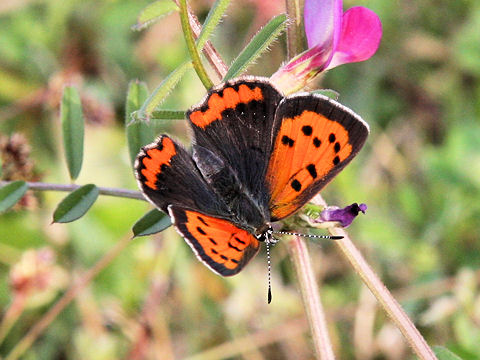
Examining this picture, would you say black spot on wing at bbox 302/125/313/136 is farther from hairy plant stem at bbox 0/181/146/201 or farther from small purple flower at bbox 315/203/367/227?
hairy plant stem at bbox 0/181/146/201

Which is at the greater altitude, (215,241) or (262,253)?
(215,241)

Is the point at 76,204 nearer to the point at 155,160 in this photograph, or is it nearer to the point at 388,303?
the point at 155,160

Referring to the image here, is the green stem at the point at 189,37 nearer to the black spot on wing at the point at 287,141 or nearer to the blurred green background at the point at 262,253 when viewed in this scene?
the black spot on wing at the point at 287,141

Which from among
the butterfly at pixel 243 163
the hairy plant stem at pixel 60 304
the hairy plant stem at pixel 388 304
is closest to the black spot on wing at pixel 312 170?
the butterfly at pixel 243 163

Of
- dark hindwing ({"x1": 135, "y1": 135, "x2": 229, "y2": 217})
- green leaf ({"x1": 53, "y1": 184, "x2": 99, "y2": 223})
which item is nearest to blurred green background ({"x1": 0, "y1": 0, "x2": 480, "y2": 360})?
green leaf ({"x1": 53, "y1": 184, "x2": 99, "y2": 223})

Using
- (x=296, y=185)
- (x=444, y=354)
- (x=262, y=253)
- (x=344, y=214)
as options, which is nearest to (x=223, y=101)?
(x=296, y=185)

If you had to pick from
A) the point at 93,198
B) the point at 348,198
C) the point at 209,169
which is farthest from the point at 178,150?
the point at 348,198

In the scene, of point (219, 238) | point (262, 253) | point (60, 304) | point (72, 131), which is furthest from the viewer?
point (262, 253)

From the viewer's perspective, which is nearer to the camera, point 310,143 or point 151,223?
point 310,143
